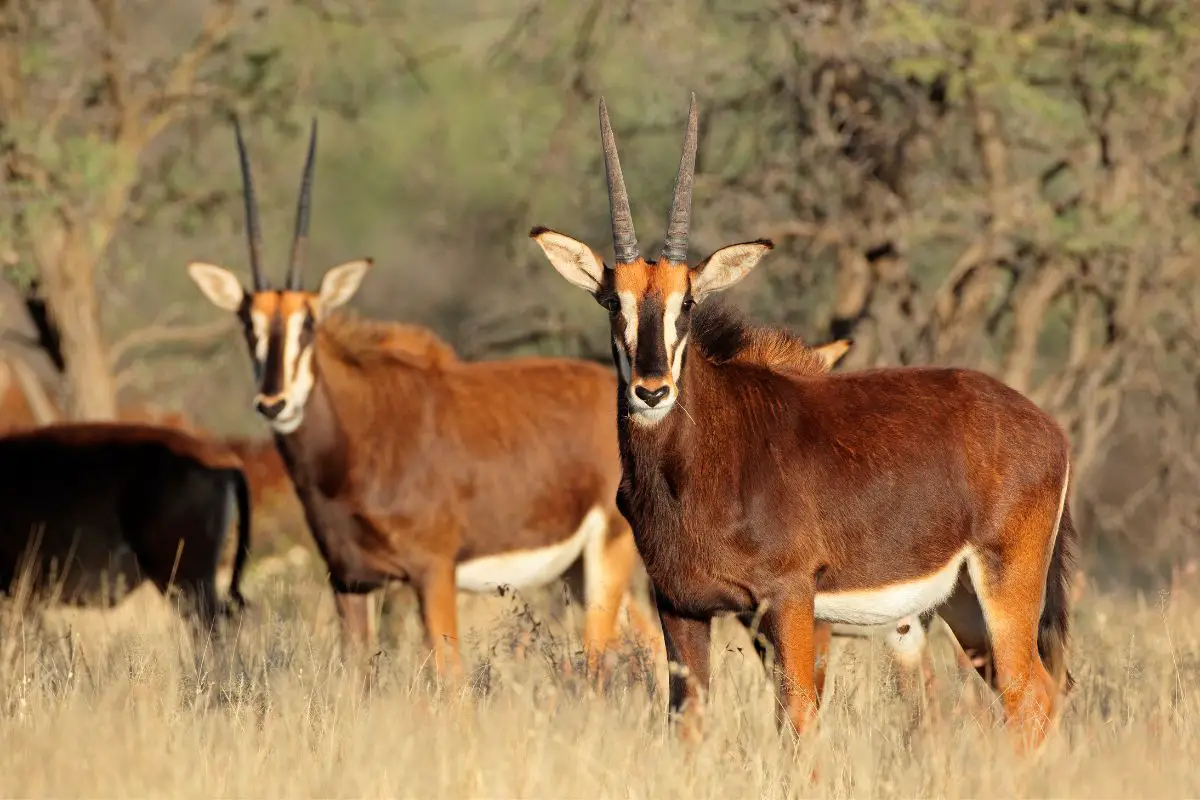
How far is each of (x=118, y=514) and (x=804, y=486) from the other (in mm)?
5160

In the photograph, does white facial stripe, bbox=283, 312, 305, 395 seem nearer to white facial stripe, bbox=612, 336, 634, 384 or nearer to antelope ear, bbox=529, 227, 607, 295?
antelope ear, bbox=529, 227, 607, 295

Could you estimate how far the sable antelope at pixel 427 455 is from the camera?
8.98 metres

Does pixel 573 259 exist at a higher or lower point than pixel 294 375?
higher

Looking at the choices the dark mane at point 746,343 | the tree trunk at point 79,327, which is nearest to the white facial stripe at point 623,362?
the dark mane at point 746,343

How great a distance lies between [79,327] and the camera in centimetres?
1344

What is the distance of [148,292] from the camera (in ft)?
105

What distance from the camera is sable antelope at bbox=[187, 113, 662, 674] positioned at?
29.5 feet

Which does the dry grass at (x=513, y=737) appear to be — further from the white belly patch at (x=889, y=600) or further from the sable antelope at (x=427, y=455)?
the sable antelope at (x=427, y=455)

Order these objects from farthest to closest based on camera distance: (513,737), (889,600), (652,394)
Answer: (889,600)
(652,394)
(513,737)

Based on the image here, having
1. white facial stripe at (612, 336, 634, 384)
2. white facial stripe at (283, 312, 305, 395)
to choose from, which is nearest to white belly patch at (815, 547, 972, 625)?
white facial stripe at (612, 336, 634, 384)

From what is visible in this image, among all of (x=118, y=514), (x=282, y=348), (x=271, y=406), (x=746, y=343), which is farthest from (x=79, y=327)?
(x=746, y=343)

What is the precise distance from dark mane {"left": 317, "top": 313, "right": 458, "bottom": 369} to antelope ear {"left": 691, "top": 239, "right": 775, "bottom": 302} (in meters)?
3.39

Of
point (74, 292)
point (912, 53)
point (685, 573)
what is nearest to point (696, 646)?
point (685, 573)

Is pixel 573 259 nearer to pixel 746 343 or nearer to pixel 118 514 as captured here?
pixel 746 343
